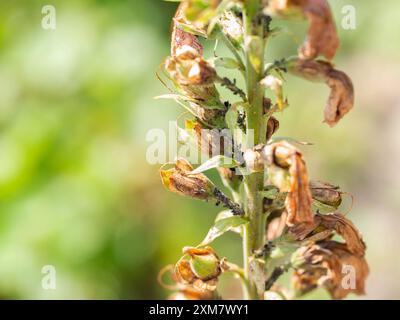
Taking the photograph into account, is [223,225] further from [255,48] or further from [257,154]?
[255,48]

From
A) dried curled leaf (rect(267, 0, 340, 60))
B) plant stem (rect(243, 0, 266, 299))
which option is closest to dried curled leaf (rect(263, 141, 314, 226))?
plant stem (rect(243, 0, 266, 299))

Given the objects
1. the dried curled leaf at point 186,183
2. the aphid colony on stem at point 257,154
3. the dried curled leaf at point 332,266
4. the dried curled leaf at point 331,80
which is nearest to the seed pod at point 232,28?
the aphid colony on stem at point 257,154

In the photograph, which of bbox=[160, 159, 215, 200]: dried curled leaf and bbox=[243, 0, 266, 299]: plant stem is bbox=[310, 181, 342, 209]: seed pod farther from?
bbox=[160, 159, 215, 200]: dried curled leaf

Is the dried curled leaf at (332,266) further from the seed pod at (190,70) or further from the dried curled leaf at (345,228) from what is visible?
the seed pod at (190,70)

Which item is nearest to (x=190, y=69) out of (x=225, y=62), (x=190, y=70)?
(x=190, y=70)
